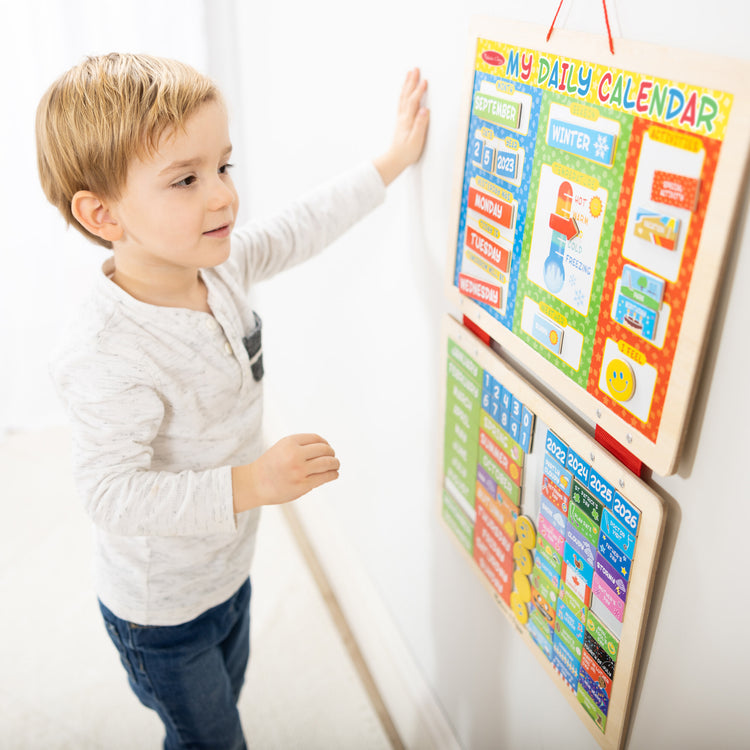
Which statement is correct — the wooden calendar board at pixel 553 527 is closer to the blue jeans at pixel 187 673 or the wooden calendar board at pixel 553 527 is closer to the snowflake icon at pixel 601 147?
the snowflake icon at pixel 601 147

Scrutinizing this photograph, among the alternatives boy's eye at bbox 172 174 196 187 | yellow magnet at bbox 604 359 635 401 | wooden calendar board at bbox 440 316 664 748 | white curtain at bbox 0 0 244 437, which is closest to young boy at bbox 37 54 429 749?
boy's eye at bbox 172 174 196 187

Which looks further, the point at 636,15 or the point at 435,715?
the point at 435,715

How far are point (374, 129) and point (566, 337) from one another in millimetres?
459

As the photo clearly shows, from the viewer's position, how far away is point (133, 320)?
77 centimetres

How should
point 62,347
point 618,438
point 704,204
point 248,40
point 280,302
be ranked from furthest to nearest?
1. point 280,302
2. point 248,40
3. point 62,347
4. point 618,438
5. point 704,204

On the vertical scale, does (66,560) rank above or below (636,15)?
below

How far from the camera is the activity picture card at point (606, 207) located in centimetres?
43

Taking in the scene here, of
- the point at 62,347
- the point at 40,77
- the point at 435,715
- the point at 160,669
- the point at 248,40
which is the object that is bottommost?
the point at 435,715

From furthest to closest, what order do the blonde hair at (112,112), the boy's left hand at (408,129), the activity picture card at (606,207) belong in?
the boy's left hand at (408,129) < the blonde hair at (112,112) < the activity picture card at (606,207)

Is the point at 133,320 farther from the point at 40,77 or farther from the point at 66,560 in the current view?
the point at 40,77

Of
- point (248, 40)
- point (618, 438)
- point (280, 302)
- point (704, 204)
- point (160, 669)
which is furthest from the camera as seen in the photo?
point (280, 302)

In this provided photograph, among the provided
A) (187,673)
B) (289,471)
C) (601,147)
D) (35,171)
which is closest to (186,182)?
(289,471)

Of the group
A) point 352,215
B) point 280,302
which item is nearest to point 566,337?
point 352,215

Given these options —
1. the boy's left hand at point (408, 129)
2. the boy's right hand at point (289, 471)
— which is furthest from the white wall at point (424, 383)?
the boy's right hand at point (289, 471)
